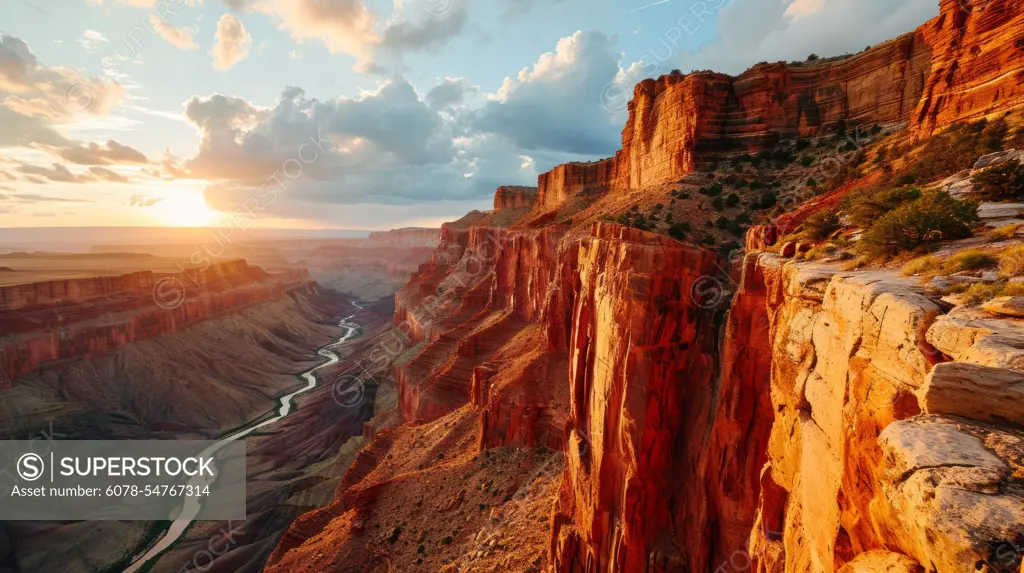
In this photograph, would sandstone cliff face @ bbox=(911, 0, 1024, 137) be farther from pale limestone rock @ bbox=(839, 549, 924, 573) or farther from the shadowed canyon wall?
the shadowed canyon wall

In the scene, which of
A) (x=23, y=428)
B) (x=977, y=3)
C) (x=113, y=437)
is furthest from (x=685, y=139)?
(x=23, y=428)

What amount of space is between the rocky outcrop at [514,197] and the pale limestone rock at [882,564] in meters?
101

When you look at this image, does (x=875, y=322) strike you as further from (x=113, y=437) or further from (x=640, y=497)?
(x=113, y=437)

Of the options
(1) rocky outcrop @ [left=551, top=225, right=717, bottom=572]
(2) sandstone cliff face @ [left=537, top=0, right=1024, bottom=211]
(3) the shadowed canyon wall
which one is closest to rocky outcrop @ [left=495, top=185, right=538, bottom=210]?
(2) sandstone cliff face @ [left=537, top=0, right=1024, bottom=211]

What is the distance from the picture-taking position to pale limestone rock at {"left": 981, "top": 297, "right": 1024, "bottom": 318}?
5.30 m

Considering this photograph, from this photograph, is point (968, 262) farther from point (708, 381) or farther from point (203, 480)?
point (203, 480)

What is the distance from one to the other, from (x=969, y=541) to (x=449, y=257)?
91663mm

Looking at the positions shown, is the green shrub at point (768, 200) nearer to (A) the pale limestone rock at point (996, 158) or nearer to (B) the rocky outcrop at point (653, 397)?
(A) the pale limestone rock at point (996, 158)

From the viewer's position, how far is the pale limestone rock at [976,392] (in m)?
4.07

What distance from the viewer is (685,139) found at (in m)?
37.5

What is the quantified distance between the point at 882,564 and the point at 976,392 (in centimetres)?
195

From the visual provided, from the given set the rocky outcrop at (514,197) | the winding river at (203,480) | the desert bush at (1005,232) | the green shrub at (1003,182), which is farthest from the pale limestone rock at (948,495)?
the rocky outcrop at (514,197)

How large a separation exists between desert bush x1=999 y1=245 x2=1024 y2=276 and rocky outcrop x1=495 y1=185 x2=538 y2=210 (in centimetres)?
9828

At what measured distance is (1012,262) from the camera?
670cm
